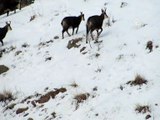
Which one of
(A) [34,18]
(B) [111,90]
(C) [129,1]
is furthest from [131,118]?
(A) [34,18]

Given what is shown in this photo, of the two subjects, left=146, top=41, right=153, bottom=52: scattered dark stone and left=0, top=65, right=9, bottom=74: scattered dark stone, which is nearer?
left=146, top=41, right=153, bottom=52: scattered dark stone

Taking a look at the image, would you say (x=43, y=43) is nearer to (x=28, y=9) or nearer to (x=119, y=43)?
(x=119, y=43)

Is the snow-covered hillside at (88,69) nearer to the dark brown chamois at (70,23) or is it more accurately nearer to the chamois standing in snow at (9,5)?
the dark brown chamois at (70,23)

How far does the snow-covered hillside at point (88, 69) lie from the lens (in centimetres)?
986

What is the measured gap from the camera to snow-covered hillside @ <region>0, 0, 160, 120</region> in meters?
9.86

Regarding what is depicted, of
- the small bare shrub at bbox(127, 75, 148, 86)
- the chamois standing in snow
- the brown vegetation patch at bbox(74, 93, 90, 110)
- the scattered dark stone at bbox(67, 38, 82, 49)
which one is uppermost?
the chamois standing in snow

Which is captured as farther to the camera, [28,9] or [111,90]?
[28,9]

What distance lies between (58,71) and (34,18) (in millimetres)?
6556

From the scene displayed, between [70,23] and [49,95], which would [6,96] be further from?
[70,23]

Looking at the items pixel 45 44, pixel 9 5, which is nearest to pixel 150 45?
pixel 45 44

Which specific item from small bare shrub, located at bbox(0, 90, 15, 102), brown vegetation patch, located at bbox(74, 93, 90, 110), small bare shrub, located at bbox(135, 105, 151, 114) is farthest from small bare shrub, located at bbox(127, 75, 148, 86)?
small bare shrub, located at bbox(0, 90, 15, 102)

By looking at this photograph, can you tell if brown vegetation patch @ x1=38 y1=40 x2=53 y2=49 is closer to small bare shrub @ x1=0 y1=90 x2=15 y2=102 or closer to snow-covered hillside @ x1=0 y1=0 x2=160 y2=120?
snow-covered hillside @ x1=0 y1=0 x2=160 y2=120

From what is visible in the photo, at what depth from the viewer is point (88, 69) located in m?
12.2

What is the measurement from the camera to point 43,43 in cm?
1562
